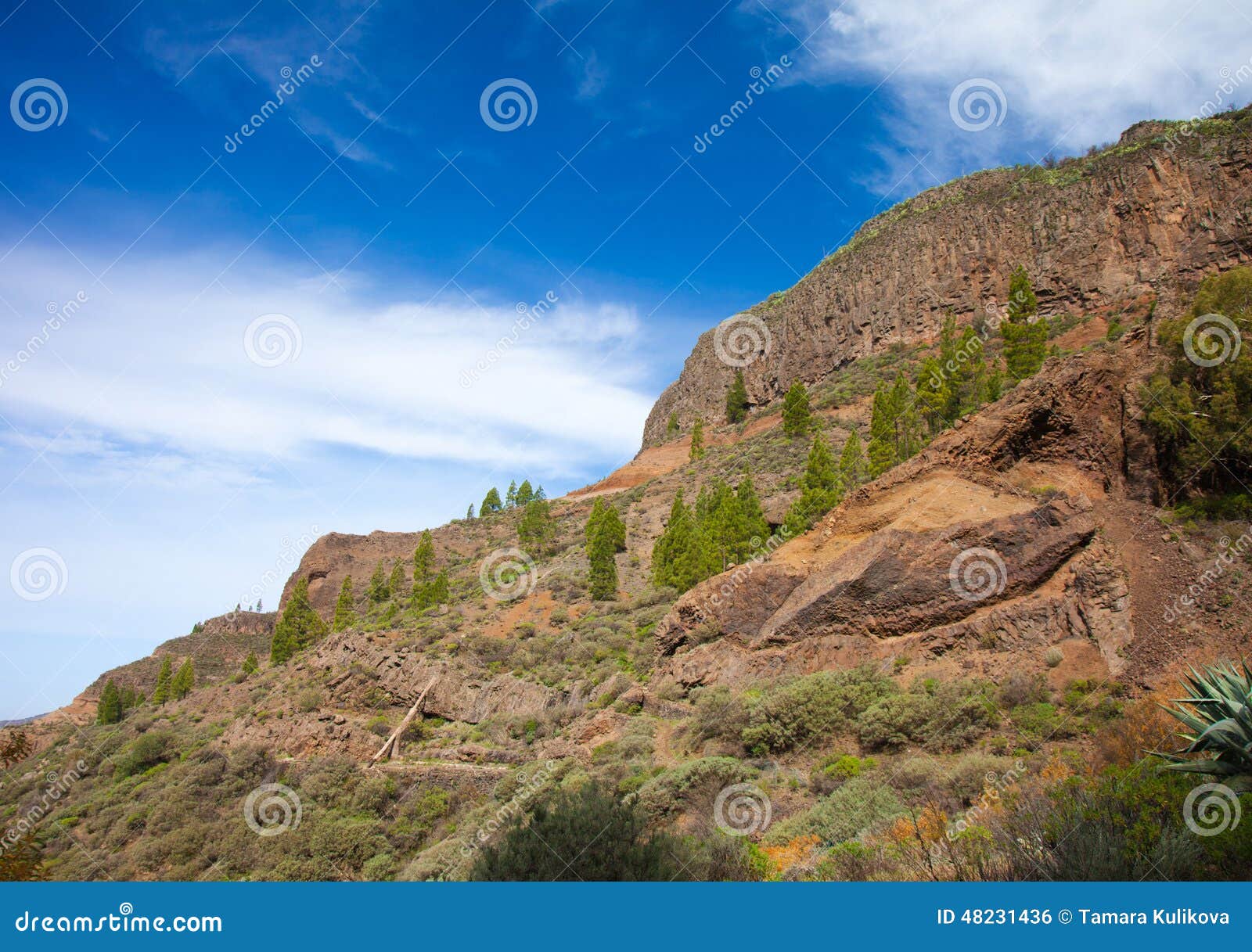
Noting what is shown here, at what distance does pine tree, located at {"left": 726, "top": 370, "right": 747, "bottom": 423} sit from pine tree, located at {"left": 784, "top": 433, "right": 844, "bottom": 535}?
56.2 m

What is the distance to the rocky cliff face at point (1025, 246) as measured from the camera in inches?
2146

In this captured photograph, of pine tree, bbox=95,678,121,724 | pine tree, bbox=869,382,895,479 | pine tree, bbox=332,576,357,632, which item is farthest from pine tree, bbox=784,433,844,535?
pine tree, bbox=95,678,121,724

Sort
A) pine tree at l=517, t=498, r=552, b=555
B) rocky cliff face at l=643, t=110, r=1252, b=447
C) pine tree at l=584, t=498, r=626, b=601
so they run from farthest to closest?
1. pine tree at l=517, t=498, r=552, b=555
2. rocky cliff face at l=643, t=110, r=1252, b=447
3. pine tree at l=584, t=498, r=626, b=601

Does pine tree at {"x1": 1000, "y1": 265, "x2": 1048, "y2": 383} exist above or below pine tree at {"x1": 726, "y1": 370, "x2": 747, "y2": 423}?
below

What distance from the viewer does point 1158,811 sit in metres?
7.50

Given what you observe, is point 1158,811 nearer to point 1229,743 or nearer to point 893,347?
point 1229,743

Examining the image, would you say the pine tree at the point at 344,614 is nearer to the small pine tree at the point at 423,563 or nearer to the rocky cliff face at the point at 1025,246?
the small pine tree at the point at 423,563

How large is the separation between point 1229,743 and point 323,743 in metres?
29.8

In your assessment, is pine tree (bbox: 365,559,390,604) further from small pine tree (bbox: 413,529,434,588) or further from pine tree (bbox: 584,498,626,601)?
pine tree (bbox: 584,498,626,601)

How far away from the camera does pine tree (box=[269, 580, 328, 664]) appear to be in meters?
57.5

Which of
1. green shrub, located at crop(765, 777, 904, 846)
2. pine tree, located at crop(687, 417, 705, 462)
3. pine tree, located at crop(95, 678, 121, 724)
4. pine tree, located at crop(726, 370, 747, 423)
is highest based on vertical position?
pine tree, located at crop(726, 370, 747, 423)

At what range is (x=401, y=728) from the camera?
2847 cm

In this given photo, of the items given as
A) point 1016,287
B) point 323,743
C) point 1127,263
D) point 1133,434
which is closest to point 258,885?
point 1133,434

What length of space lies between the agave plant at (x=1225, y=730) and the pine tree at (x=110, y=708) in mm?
79502
